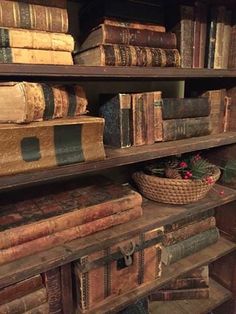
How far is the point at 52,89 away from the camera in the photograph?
2.48 ft

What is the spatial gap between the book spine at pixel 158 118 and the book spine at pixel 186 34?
0.49ft

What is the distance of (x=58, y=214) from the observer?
0.88m

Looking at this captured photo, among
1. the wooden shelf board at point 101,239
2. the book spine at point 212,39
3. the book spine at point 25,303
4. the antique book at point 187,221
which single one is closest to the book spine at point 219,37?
the book spine at point 212,39

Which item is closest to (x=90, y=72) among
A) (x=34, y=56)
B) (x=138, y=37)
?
(x=34, y=56)

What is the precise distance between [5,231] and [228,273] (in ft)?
3.79

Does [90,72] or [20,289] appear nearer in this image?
[90,72]

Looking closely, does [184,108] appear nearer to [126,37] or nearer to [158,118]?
[158,118]

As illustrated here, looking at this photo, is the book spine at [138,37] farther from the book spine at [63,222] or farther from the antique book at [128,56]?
the book spine at [63,222]

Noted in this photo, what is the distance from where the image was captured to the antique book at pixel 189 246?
124cm

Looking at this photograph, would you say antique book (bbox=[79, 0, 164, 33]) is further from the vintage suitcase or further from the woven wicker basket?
the vintage suitcase

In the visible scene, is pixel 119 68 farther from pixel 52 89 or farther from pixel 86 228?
pixel 86 228

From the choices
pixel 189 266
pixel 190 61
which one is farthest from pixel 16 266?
pixel 190 61

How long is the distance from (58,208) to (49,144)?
0.84 feet

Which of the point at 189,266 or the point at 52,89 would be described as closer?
the point at 52,89
